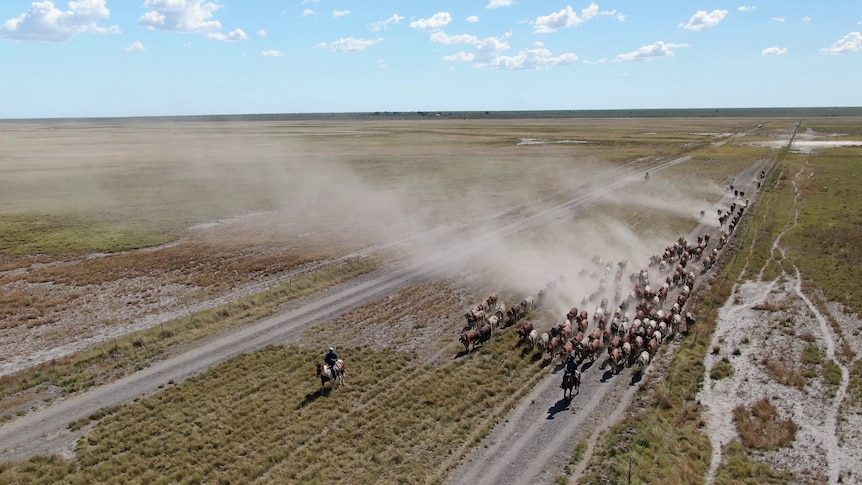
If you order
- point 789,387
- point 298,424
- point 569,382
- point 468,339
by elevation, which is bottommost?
point 298,424

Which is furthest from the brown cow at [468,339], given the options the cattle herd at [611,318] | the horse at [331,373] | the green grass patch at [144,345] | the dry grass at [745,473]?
the green grass patch at [144,345]

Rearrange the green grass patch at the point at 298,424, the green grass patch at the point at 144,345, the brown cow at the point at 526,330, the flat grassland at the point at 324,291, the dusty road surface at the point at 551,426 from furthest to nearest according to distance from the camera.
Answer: the brown cow at the point at 526,330, the green grass patch at the point at 144,345, the flat grassland at the point at 324,291, the green grass patch at the point at 298,424, the dusty road surface at the point at 551,426

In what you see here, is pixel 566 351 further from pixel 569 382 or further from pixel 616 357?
pixel 569 382

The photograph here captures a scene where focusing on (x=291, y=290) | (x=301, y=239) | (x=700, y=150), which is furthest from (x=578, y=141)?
(x=291, y=290)

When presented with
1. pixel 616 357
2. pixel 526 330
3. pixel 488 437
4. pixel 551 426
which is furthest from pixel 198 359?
pixel 616 357

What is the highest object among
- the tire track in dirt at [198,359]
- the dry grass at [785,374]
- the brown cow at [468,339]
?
the brown cow at [468,339]

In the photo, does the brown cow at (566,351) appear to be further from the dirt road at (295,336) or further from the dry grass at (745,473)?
the dry grass at (745,473)
